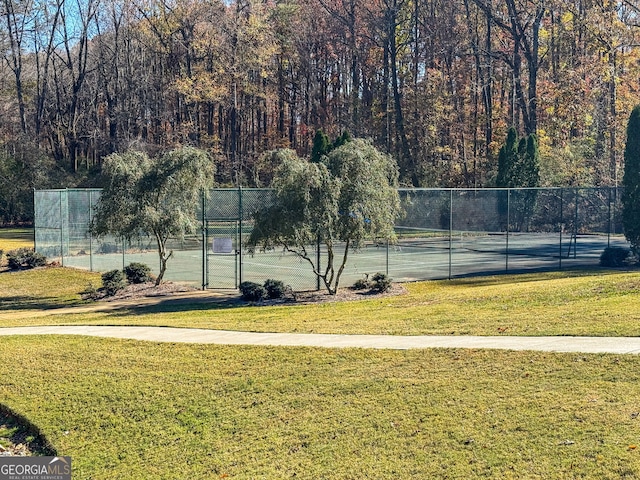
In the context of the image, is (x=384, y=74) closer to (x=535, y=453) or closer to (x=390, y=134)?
(x=390, y=134)

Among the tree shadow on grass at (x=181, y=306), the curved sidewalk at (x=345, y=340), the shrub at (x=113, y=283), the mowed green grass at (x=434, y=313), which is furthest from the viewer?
the shrub at (x=113, y=283)

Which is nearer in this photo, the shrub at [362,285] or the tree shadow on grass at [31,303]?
the shrub at [362,285]

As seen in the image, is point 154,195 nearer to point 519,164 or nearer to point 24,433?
point 24,433

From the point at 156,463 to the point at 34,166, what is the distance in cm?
5442

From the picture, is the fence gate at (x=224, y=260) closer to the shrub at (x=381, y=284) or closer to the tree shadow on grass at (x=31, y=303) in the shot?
the shrub at (x=381, y=284)

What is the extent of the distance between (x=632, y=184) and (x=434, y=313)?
14.6 meters

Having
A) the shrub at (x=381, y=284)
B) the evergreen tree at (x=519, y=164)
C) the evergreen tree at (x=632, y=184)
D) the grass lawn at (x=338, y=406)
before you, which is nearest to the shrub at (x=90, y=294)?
the shrub at (x=381, y=284)

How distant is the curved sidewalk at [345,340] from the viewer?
998 centimetres

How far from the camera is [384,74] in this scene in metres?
59.1

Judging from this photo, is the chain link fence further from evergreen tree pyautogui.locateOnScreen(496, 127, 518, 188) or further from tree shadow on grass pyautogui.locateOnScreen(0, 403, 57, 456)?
tree shadow on grass pyautogui.locateOnScreen(0, 403, 57, 456)

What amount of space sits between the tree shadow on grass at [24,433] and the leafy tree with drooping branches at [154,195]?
12.7m

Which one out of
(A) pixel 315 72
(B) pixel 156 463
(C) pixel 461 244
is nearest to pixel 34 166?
(A) pixel 315 72

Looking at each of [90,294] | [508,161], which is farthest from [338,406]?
[508,161]

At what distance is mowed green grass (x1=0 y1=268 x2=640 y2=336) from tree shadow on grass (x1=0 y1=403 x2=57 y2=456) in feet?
16.8
